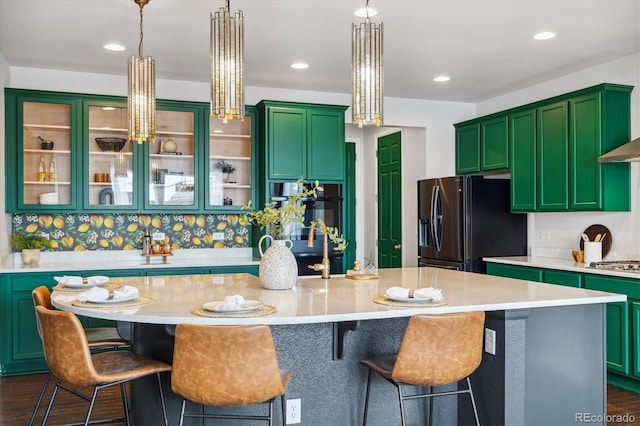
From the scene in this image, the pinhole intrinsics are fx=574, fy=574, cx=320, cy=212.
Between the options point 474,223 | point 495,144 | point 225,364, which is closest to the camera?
point 225,364

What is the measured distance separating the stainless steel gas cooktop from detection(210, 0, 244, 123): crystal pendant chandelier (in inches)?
129

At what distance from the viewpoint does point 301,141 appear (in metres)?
5.57

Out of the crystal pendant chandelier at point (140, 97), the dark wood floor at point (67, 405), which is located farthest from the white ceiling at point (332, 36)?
the dark wood floor at point (67, 405)

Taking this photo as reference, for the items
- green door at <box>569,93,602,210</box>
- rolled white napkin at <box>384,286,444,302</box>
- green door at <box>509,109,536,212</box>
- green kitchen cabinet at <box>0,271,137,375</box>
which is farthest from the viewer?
green door at <box>509,109,536,212</box>

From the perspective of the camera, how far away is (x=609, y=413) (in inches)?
147

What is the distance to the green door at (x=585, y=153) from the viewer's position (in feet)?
15.5

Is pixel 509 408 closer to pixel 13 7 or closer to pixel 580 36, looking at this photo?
pixel 580 36

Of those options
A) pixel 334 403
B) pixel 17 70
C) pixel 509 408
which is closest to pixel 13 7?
pixel 17 70

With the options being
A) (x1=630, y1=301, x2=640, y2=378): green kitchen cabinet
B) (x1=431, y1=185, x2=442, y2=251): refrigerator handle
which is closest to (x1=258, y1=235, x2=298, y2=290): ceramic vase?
(x1=630, y1=301, x2=640, y2=378): green kitchen cabinet

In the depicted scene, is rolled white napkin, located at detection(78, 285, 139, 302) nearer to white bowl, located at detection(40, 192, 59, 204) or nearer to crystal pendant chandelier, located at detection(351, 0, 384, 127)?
crystal pendant chandelier, located at detection(351, 0, 384, 127)

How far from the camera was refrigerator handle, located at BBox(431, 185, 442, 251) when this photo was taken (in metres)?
6.11

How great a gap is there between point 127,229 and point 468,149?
3732 millimetres

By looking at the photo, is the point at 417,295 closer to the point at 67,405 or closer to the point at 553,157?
the point at 67,405

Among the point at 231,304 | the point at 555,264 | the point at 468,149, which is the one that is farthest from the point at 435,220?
the point at 231,304
